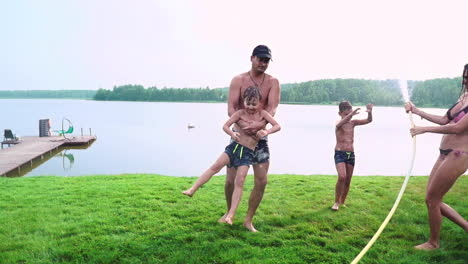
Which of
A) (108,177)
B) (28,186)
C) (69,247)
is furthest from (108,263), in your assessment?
(108,177)

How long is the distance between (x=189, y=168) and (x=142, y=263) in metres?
17.5

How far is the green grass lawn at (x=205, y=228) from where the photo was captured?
4.52 meters

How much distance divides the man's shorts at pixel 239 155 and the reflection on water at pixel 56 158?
14.7 m

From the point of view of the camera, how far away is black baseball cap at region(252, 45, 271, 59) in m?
4.85

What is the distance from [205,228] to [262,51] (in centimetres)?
279

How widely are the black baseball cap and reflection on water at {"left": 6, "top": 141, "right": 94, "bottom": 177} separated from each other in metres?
15.2

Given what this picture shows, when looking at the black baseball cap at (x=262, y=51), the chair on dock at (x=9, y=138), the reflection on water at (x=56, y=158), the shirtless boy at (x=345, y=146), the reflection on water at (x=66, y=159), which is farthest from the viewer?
the chair on dock at (x=9, y=138)

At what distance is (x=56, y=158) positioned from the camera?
78.2 feet

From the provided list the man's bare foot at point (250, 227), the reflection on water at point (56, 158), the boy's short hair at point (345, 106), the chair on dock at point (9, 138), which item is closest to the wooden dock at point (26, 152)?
the reflection on water at point (56, 158)

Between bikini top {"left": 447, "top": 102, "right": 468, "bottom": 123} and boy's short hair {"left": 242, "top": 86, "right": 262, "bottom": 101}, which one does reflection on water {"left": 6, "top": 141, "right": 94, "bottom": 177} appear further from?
bikini top {"left": 447, "top": 102, "right": 468, "bottom": 123}

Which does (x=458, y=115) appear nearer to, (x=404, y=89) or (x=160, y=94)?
(x=404, y=89)

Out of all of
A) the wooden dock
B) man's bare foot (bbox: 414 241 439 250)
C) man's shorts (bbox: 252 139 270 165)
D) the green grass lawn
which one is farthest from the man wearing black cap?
the wooden dock

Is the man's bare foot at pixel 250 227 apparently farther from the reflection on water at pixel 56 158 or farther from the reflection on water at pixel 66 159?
the reflection on water at pixel 66 159

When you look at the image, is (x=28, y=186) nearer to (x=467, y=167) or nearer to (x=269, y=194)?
(x=269, y=194)
